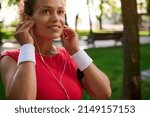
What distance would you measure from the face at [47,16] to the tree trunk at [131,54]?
143 centimetres

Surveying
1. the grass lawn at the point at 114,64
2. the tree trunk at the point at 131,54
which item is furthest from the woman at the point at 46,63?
the tree trunk at the point at 131,54

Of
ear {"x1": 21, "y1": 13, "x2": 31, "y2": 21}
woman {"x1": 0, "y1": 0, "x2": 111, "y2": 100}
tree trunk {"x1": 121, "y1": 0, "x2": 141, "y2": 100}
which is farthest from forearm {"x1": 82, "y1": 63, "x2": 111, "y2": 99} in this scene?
tree trunk {"x1": 121, "y1": 0, "x2": 141, "y2": 100}

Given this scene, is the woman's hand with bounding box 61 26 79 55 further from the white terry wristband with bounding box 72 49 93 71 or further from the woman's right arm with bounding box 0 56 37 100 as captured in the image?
the woman's right arm with bounding box 0 56 37 100

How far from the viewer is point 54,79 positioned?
98 centimetres

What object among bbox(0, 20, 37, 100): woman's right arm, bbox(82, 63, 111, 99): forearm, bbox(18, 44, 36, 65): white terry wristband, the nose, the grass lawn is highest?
the nose

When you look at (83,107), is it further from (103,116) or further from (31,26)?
(31,26)

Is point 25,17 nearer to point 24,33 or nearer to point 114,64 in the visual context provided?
point 24,33

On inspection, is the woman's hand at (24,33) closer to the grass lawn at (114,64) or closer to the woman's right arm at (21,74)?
the woman's right arm at (21,74)

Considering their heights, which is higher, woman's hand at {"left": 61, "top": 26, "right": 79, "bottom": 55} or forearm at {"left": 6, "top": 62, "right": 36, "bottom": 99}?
woman's hand at {"left": 61, "top": 26, "right": 79, "bottom": 55}

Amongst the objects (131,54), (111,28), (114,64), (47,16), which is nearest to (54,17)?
(47,16)

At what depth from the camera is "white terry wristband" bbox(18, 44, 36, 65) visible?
94cm

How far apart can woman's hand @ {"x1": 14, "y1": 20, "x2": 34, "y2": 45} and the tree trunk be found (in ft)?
4.84

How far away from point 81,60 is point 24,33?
0.66ft

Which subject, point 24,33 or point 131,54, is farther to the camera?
point 131,54
